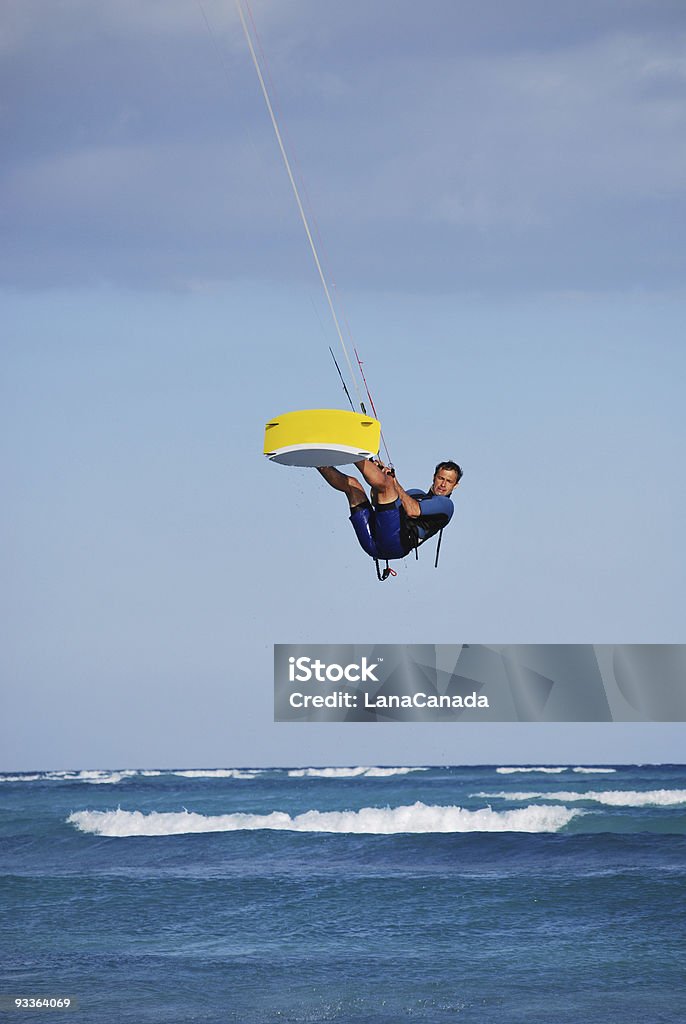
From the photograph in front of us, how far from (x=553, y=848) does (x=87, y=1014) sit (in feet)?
46.3

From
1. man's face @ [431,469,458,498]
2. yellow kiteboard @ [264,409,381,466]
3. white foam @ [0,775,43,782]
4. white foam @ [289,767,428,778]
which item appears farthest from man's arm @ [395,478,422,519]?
white foam @ [0,775,43,782]

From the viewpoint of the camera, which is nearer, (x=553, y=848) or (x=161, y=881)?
(x=161, y=881)

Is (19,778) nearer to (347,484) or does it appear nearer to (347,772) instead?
(347,772)

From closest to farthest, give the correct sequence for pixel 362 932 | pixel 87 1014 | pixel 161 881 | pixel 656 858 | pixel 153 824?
pixel 87 1014
pixel 362 932
pixel 161 881
pixel 656 858
pixel 153 824

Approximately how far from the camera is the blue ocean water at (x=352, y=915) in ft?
40.9

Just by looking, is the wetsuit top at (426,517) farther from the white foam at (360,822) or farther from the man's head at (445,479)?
the white foam at (360,822)

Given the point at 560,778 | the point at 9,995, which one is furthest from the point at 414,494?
the point at 560,778

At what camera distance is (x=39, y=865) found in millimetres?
23469

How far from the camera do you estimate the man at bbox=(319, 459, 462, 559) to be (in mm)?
7188

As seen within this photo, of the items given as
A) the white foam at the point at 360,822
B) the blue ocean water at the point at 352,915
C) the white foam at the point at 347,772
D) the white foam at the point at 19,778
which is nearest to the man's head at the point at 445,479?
the blue ocean water at the point at 352,915

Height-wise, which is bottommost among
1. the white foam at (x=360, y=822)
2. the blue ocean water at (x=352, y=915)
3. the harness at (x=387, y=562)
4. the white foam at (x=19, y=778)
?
the blue ocean water at (x=352, y=915)

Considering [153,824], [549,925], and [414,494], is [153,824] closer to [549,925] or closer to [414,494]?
[549,925]

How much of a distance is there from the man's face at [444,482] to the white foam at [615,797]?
28.7m

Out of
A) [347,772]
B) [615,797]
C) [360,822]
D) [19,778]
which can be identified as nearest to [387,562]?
[360,822]
